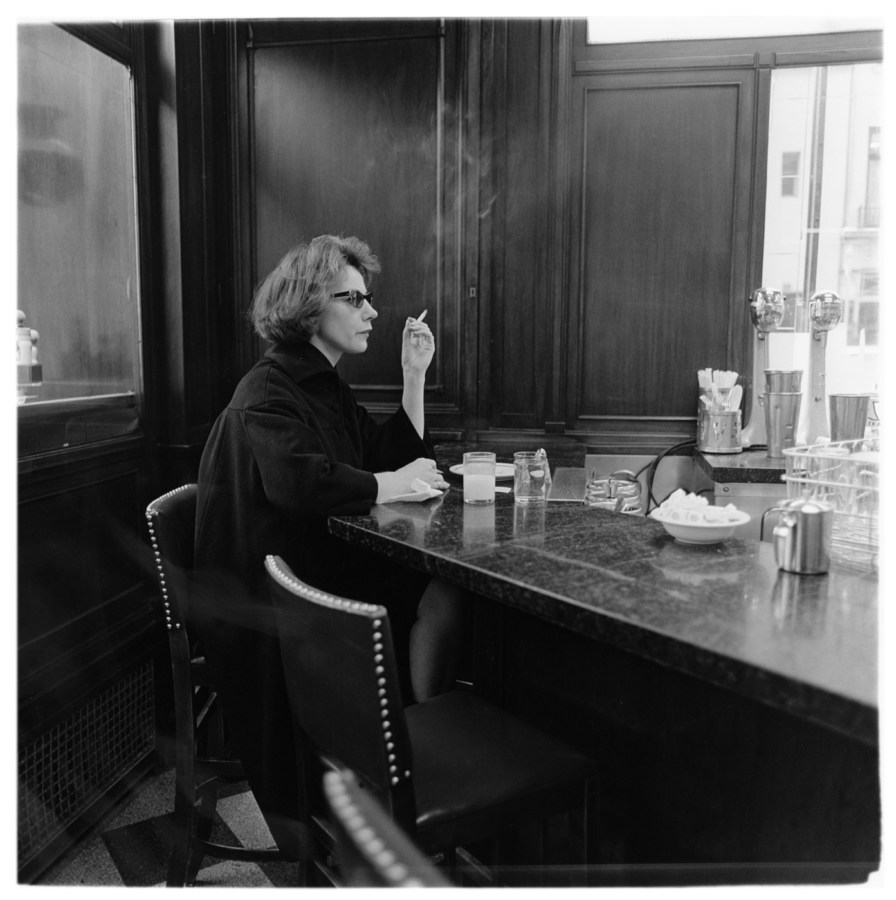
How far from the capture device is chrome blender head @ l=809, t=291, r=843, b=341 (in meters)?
2.85

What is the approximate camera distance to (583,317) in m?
3.15

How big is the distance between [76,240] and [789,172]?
2338 mm

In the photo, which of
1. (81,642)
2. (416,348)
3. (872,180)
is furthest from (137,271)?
(872,180)

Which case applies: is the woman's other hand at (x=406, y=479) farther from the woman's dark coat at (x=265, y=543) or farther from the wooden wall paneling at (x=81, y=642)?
the wooden wall paneling at (x=81, y=642)

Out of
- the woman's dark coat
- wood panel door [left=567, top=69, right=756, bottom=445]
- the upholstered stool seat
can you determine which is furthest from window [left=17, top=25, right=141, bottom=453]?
wood panel door [left=567, top=69, right=756, bottom=445]

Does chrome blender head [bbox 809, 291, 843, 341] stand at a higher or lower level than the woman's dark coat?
higher

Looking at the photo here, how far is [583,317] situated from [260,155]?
1.26m

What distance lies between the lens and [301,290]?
7.24 ft

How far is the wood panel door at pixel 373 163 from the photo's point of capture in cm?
301

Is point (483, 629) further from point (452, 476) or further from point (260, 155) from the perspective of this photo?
point (260, 155)

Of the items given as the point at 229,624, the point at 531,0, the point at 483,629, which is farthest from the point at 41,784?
the point at 531,0

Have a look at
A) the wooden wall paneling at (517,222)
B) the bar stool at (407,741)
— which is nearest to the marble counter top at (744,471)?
the wooden wall paneling at (517,222)

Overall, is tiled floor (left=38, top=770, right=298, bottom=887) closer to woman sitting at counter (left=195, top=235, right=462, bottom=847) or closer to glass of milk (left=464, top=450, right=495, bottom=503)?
woman sitting at counter (left=195, top=235, right=462, bottom=847)

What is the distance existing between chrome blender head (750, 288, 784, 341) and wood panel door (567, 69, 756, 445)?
0.09 m
